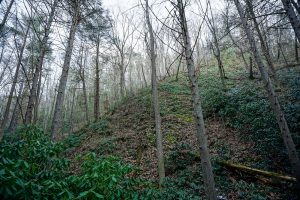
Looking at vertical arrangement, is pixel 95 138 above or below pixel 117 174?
below

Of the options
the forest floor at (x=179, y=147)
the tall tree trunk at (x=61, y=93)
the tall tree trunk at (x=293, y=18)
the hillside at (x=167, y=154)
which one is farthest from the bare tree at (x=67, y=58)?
the tall tree trunk at (x=293, y=18)

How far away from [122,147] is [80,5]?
24.5 ft

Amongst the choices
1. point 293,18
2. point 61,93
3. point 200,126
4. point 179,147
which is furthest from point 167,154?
point 293,18

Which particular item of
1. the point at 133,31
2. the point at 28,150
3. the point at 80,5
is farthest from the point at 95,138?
the point at 133,31

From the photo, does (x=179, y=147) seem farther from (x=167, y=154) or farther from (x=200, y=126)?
(x=200, y=126)

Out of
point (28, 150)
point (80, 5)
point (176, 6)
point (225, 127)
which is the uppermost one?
point (80, 5)

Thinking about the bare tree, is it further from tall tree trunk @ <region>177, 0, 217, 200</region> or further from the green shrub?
tall tree trunk @ <region>177, 0, 217, 200</region>

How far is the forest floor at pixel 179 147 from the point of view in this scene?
21.6 feet

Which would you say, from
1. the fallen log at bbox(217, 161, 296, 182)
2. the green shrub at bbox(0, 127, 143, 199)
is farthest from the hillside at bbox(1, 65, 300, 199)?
the fallen log at bbox(217, 161, 296, 182)

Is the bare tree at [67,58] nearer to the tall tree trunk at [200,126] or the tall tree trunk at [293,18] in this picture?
the tall tree trunk at [200,126]

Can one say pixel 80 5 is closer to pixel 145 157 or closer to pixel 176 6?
pixel 176 6

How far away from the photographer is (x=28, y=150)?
3.54m

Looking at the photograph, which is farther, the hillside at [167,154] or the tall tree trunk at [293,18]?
the tall tree trunk at [293,18]

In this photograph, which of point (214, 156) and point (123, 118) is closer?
point (214, 156)
